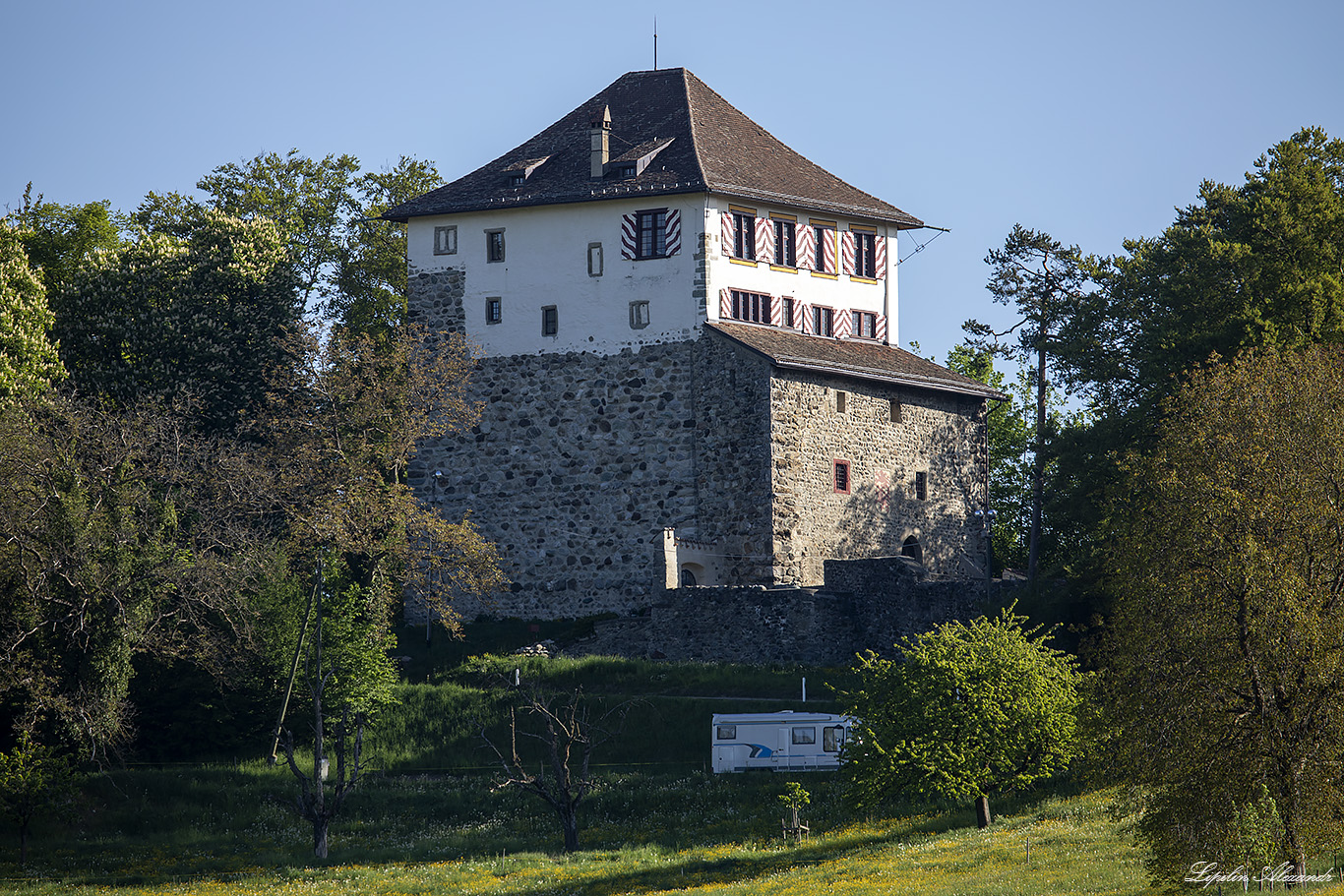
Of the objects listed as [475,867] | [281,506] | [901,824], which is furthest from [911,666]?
[281,506]

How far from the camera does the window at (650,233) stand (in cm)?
5347

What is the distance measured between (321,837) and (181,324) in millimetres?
23158

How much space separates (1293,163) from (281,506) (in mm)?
29453

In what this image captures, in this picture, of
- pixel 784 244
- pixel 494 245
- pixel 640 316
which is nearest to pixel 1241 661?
pixel 640 316

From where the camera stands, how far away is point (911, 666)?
121 ft

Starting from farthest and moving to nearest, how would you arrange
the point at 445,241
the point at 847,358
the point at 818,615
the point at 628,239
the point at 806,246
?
1. the point at 445,241
2. the point at 806,246
3. the point at 628,239
4. the point at 847,358
5. the point at 818,615

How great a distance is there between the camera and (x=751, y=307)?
54.0 metres

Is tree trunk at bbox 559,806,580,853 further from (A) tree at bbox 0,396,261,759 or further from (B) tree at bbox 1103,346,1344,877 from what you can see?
(B) tree at bbox 1103,346,1344,877

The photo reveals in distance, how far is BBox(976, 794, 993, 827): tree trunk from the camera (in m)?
35.0

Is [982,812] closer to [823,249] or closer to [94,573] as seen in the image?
[94,573]

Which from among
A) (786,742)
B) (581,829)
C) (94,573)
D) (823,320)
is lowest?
(581,829)

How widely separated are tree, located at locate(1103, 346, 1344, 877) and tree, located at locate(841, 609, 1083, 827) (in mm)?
8567

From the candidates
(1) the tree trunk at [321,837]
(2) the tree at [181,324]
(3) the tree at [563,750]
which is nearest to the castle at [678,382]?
(2) the tree at [181,324]

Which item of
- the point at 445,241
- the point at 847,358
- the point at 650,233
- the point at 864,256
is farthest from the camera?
the point at 864,256
